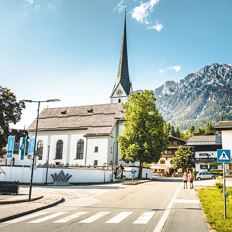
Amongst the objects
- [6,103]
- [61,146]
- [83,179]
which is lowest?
[83,179]

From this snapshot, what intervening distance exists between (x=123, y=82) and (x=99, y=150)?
2825 centimetres

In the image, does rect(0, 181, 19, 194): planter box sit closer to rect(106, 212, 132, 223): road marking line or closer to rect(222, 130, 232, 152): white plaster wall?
rect(106, 212, 132, 223): road marking line

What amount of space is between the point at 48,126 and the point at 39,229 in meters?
57.9

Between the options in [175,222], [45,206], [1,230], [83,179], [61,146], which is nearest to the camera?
[1,230]

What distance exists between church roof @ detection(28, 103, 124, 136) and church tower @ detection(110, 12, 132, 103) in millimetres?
13624

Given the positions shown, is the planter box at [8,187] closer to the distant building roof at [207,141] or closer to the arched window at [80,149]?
the arched window at [80,149]

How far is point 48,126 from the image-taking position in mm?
65250

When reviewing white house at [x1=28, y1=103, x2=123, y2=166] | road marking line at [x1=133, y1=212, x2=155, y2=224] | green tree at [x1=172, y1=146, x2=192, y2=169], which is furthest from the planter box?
green tree at [x1=172, y1=146, x2=192, y2=169]

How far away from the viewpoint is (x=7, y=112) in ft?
125

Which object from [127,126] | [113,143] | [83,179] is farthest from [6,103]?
[113,143]

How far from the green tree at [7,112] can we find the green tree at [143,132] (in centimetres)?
1746

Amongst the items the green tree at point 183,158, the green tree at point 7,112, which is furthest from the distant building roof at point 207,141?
the green tree at point 7,112

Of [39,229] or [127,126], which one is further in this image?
[127,126]

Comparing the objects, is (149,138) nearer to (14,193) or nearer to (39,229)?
(14,193)
